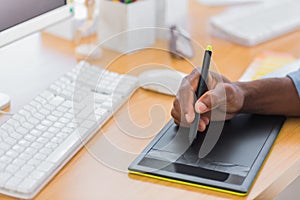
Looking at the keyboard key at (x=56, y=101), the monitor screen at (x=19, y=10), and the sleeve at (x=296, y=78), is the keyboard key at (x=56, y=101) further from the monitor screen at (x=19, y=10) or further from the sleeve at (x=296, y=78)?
the sleeve at (x=296, y=78)

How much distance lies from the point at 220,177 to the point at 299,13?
3.03 ft

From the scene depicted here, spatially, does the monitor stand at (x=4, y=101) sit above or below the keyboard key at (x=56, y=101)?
below

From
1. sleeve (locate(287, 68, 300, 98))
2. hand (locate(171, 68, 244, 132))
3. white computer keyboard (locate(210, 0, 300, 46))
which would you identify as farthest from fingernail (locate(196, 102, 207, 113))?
white computer keyboard (locate(210, 0, 300, 46))

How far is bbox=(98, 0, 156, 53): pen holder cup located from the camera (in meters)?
1.46

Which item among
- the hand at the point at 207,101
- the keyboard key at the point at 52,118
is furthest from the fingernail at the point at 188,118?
the keyboard key at the point at 52,118

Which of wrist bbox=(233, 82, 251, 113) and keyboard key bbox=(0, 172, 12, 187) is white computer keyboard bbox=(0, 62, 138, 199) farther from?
wrist bbox=(233, 82, 251, 113)

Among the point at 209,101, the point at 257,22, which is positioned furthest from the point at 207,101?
the point at 257,22

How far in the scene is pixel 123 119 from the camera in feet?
3.79

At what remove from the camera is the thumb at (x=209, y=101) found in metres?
1.07

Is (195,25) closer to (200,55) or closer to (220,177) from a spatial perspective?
(200,55)

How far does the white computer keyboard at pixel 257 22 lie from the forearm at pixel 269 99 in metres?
0.40

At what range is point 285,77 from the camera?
4.04 feet

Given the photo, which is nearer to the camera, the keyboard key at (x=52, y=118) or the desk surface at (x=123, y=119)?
the desk surface at (x=123, y=119)

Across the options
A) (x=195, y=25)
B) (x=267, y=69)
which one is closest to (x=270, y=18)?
(x=195, y=25)
